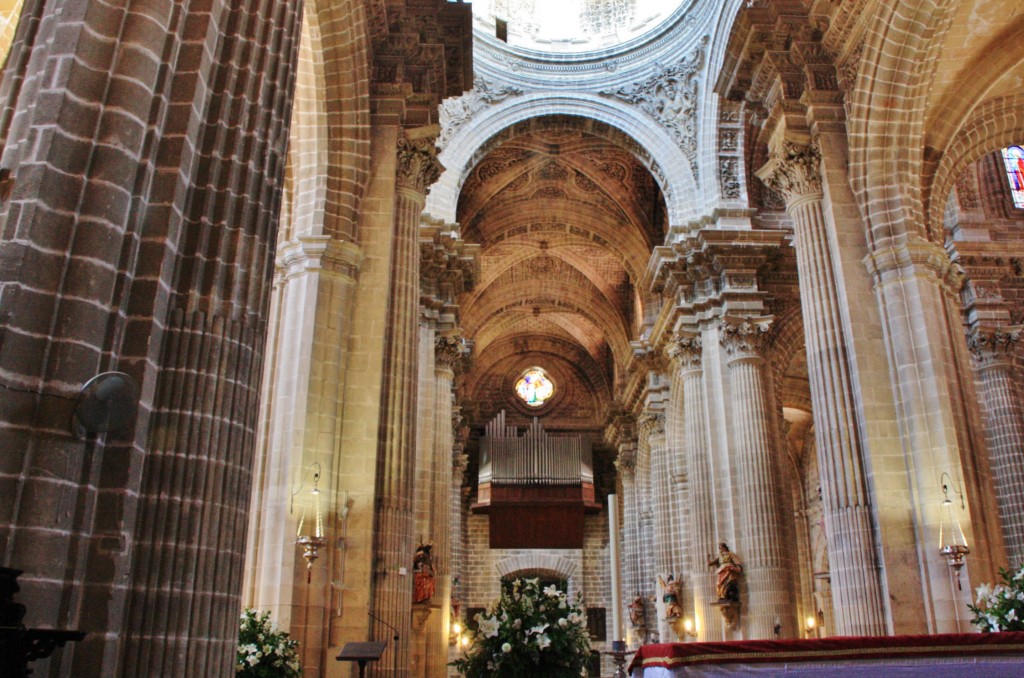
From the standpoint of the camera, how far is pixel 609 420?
3131cm

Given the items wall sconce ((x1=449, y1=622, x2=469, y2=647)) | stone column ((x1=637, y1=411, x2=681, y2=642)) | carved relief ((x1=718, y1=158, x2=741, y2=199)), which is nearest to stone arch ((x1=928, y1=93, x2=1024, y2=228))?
carved relief ((x1=718, y1=158, x2=741, y2=199))

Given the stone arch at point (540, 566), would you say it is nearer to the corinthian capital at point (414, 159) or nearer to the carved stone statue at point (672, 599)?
the carved stone statue at point (672, 599)

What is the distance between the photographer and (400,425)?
420 inches

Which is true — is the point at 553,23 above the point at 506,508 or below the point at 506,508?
above

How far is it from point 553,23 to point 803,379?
1261cm

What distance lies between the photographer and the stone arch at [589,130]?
65.0ft

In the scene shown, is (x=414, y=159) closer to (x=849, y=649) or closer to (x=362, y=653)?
(x=362, y=653)

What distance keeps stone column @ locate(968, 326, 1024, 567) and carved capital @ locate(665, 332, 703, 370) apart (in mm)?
5342

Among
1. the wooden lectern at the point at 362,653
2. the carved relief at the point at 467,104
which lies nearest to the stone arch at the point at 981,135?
the wooden lectern at the point at 362,653

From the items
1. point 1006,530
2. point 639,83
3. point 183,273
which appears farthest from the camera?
point 639,83

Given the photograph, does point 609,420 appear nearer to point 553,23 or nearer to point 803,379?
point 803,379

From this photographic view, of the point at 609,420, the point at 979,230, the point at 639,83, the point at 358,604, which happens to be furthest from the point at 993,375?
the point at 609,420

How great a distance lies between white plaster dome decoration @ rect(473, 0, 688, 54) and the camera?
22.2 meters

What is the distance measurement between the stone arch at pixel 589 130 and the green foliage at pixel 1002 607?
40.0ft
